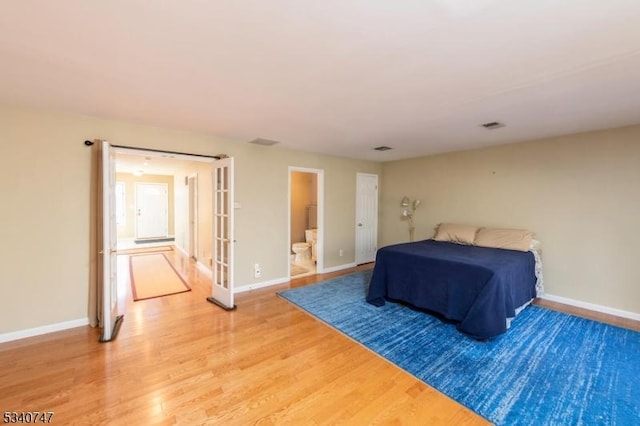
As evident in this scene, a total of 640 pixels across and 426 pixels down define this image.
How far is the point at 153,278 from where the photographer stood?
4.92 m

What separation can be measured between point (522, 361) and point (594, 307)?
2.10 meters

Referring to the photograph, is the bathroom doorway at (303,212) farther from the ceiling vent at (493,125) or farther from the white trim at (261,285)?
the ceiling vent at (493,125)

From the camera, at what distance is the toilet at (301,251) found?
21.2ft

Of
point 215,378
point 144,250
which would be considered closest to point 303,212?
point 144,250

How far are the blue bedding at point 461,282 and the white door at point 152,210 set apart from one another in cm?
833

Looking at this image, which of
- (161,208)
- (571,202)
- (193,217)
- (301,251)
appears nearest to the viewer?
(571,202)

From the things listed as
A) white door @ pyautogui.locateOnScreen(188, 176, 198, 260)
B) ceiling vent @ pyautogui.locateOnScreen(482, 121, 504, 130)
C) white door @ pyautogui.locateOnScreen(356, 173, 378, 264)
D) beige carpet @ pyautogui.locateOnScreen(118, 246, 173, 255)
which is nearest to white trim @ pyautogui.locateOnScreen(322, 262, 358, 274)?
white door @ pyautogui.locateOnScreen(356, 173, 378, 264)

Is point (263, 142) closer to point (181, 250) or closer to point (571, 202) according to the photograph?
point (571, 202)

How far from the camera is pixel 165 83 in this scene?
2170 mm

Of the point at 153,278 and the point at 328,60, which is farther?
the point at 153,278

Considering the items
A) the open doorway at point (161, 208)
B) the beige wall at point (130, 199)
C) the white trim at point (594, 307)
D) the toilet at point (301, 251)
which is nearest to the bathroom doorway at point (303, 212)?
the toilet at point (301, 251)

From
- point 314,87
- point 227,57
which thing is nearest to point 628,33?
point 314,87

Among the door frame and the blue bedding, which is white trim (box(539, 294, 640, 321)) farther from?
the door frame

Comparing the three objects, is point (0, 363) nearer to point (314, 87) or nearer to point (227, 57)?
point (227, 57)
